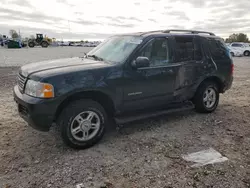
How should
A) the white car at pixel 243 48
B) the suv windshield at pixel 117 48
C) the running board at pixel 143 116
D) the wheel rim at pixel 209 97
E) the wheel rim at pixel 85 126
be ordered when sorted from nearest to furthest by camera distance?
1. the wheel rim at pixel 85 126
2. the running board at pixel 143 116
3. the suv windshield at pixel 117 48
4. the wheel rim at pixel 209 97
5. the white car at pixel 243 48

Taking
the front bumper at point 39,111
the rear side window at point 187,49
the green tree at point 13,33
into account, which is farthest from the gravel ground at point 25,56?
the green tree at point 13,33

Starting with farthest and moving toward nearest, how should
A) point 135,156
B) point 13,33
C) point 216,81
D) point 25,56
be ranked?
point 13,33 < point 25,56 < point 216,81 < point 135,156

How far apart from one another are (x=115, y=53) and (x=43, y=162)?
225cm

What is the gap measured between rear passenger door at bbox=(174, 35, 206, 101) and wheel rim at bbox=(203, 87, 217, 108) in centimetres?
45

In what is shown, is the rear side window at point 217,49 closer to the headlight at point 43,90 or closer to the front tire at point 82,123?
the front tire at point 82,123

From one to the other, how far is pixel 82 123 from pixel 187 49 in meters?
2.70

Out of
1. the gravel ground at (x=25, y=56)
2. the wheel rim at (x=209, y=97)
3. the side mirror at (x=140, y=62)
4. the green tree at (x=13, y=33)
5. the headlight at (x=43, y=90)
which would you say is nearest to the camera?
the headlight at (x=43, y=90)

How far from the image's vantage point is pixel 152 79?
4.20 m

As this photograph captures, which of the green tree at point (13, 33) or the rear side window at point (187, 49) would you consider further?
the green tree at point (13, 33)

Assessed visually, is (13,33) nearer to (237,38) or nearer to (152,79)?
(237,38)

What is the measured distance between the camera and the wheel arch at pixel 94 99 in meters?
3.50

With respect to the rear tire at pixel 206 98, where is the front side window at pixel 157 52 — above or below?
above

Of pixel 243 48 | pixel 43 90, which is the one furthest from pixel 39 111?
pixel 243 48

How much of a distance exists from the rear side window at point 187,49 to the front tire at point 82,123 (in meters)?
2.05
